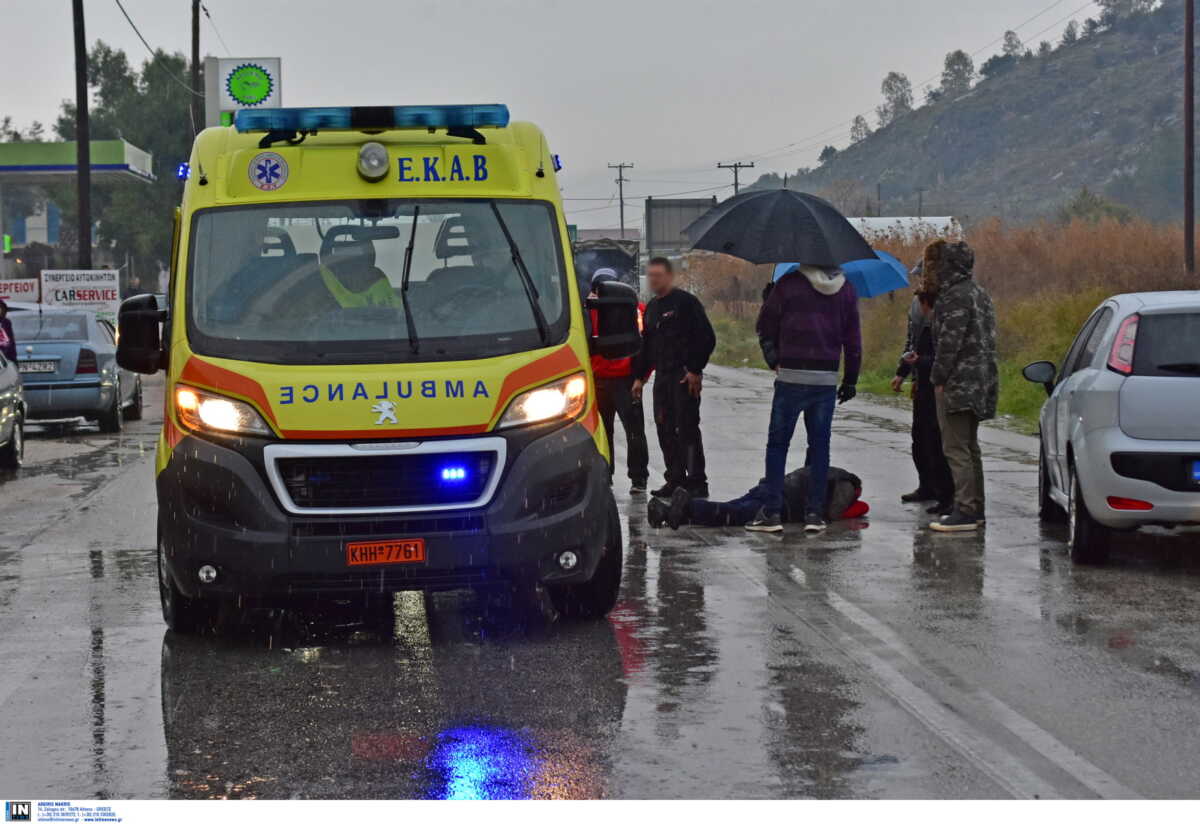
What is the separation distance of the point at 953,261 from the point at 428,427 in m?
4.78

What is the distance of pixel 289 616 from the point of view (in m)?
9.16

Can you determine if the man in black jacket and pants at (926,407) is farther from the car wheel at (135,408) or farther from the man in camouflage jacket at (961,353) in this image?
the car wheel at (135,408)

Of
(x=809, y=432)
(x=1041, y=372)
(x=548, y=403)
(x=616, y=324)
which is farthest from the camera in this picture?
(x=809, y=432)

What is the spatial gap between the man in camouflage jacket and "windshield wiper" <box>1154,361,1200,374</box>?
1.41 m

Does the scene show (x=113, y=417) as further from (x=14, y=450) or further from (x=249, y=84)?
(x=249, y=84)

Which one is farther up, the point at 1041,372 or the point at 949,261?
the point at 949,261

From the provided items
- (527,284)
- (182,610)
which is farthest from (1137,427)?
(182,610)

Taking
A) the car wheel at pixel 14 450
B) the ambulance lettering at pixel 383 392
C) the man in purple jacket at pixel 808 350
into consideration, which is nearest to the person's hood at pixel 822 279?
the man in purple jacket at pixel 808 350

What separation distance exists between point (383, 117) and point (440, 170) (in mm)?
367

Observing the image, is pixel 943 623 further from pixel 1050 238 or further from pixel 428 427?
pixel 1050 238

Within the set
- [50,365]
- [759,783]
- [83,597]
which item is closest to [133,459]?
[50,365]

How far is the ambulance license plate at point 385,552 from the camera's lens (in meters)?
8.02

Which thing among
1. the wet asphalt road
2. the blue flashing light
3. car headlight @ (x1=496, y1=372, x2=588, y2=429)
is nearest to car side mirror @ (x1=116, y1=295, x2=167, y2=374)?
the wet asphalt road

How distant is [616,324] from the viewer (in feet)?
29.9
